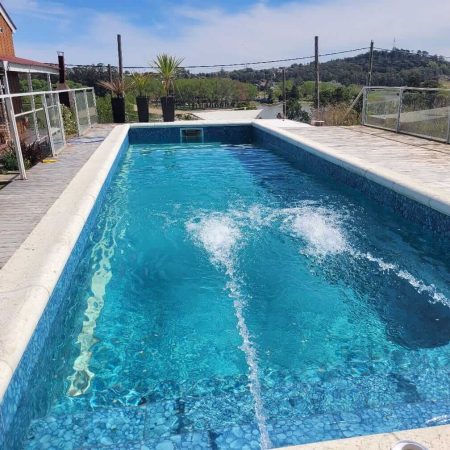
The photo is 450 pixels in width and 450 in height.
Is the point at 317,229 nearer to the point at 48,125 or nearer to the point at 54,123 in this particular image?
the point at 48,125

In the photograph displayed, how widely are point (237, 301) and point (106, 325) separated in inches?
45.4

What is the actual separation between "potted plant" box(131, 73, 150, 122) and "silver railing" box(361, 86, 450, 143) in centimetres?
723

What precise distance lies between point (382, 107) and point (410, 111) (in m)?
1.39

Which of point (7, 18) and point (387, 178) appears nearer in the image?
point (387, 178)

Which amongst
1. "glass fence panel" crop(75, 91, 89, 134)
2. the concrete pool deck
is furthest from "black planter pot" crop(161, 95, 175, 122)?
the concrete pool deck

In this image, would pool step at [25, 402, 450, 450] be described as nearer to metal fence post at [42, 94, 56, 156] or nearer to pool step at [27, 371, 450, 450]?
pool step at [27, 371, 450, 450]

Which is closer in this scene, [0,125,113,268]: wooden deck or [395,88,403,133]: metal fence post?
[0,125,113,268]: wooden deck

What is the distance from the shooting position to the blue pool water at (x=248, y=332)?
244cm

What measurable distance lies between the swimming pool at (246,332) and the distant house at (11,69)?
432 cm

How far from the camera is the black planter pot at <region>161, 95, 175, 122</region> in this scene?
14.7 meters

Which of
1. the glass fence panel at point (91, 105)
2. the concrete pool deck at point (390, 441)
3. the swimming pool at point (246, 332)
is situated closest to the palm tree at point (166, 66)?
the glass fence panel at point (91, 105)

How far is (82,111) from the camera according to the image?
1175cm

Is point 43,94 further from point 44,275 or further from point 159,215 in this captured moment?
point 44,275

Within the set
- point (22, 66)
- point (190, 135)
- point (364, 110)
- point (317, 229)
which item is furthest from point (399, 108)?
point (22, 66)
